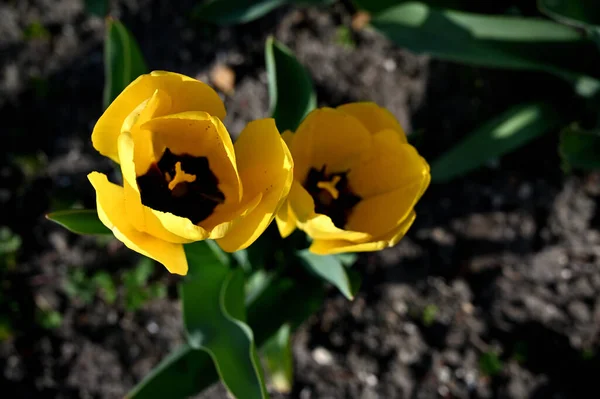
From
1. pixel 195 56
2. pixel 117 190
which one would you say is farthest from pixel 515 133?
pixel 117 190

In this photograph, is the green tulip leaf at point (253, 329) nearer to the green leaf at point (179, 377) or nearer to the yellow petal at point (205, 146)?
the green leaf at point (179, 377)

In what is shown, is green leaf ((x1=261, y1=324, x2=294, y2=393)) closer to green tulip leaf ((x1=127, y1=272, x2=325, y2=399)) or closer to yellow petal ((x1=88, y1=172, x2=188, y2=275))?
green tulip leaf ((x1=127, y1=272, x2=325, y2=399))

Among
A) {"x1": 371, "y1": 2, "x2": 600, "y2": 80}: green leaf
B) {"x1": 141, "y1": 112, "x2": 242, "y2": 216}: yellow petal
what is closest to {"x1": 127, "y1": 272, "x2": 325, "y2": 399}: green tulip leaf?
{"x1": 141, "y1": 112, "x2": 242, "y2": 216}: yellow petal

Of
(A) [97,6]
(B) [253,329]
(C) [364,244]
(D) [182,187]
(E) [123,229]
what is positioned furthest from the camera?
(A) [97,6]

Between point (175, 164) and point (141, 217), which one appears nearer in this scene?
point (141, 217)

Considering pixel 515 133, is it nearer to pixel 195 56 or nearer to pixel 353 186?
pixel 353 186

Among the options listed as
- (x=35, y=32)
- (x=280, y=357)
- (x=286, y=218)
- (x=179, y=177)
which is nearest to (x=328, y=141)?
(x=286, y=218)

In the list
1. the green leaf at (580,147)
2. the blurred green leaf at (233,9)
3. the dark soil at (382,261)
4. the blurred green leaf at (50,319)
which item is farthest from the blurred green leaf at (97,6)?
the green leaf at (580,147)

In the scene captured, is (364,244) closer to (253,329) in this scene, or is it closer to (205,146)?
(205,146)
